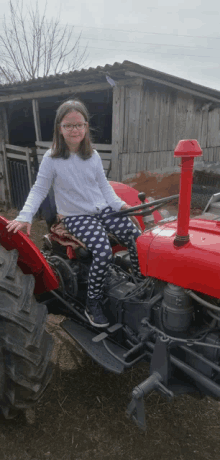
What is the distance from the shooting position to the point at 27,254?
1.79m

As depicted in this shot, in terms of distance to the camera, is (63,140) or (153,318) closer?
(153,318)

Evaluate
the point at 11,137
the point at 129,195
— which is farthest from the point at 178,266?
the point at 11,137

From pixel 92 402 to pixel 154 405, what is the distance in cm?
37

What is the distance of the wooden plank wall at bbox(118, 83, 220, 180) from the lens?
550cm

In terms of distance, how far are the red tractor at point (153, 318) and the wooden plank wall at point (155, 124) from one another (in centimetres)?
391

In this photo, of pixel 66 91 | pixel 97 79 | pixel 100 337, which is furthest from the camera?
pixel 66 91

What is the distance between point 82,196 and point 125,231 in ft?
1.18

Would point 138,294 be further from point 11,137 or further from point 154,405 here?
point 11,137

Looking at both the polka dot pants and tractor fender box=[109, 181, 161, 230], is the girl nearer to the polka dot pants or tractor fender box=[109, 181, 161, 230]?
the polka dot pants

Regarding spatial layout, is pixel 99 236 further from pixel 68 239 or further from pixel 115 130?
pixel 115 130

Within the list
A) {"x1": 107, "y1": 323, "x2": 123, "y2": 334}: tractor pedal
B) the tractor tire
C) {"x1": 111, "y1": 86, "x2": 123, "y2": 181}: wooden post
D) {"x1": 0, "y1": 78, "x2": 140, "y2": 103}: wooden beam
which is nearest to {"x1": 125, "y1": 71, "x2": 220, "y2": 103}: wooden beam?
{"x1": 0, "y1": 78, "x2": 140, "y2": 103}: wooden beam

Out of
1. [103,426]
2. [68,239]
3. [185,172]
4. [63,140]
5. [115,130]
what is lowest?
[103,426]

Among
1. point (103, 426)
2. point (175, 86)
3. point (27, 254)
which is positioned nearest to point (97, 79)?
point (175, 86)

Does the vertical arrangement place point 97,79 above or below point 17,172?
above
